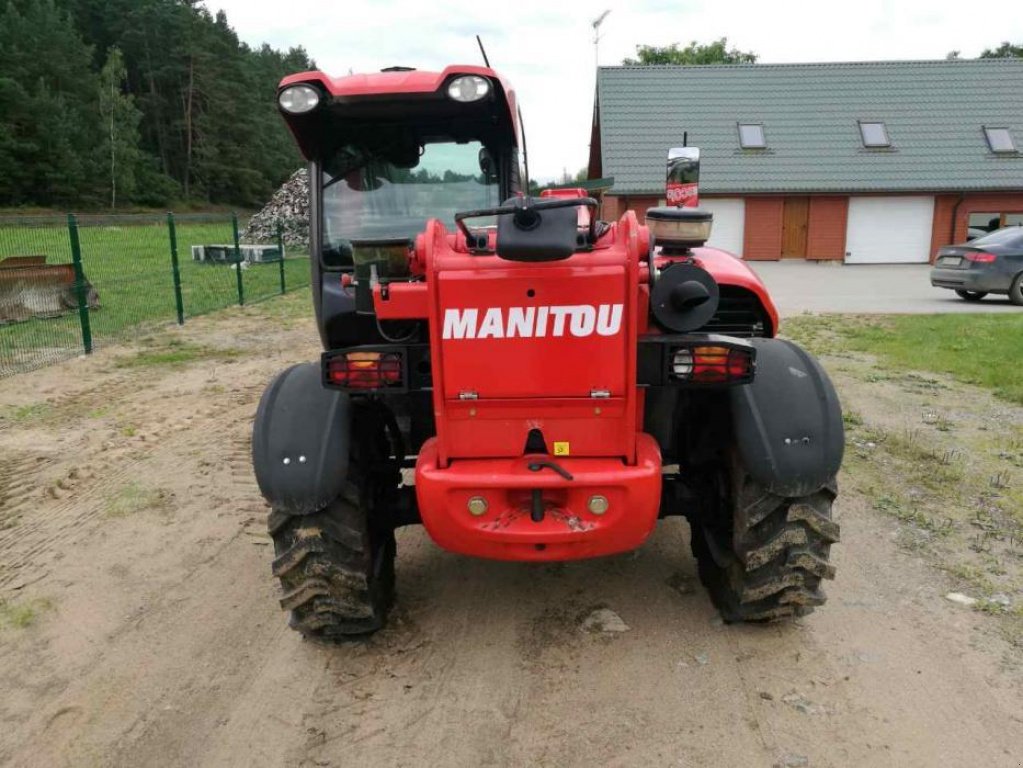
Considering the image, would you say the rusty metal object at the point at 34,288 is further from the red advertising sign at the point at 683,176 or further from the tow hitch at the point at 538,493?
the tow hitch at the point at 538,493

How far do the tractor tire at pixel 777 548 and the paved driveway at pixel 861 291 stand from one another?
11048 millimetres

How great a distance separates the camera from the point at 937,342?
33.8 ft

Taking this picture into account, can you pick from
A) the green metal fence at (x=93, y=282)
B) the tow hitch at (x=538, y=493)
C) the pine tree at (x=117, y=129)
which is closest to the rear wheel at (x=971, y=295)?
the green metal fence at (x=93, y=282)

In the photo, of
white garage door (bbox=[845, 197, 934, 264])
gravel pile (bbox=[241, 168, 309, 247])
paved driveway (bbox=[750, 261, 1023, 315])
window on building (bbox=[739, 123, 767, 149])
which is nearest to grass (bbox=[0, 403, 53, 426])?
paved driveway (bbox=[750, 261, 1023, 315])

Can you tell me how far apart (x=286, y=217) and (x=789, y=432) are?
2623cm

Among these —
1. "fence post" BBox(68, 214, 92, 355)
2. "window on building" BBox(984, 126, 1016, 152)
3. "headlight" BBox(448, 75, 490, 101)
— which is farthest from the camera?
"window on building" BBox(984, 126, 1016, 152)

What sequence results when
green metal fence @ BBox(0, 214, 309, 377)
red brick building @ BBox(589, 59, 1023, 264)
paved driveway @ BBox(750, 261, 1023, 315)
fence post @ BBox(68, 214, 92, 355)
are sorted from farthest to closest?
red brick building @ BBox(589, 59, 1023, 264)
paved driveway @ BBox(750, 261, 1023, 315)
green metal fence @ BBox(0, 214, 309, 377)
fence post @ BBox(68, 214, 92, 355)

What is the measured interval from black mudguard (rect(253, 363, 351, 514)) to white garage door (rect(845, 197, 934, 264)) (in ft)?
81.6

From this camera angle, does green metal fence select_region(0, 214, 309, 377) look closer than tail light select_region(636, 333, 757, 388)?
No

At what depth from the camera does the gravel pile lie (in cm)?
2514

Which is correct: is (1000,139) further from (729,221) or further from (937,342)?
(937,342)

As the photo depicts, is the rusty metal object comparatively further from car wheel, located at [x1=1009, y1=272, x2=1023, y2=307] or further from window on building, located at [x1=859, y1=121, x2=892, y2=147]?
window on building, located at [x1=859, y1=121, x2=892, y2=147]

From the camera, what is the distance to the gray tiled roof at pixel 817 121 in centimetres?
2467

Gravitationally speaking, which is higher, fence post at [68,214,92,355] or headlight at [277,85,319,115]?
headlight at [277,85,319,115]
